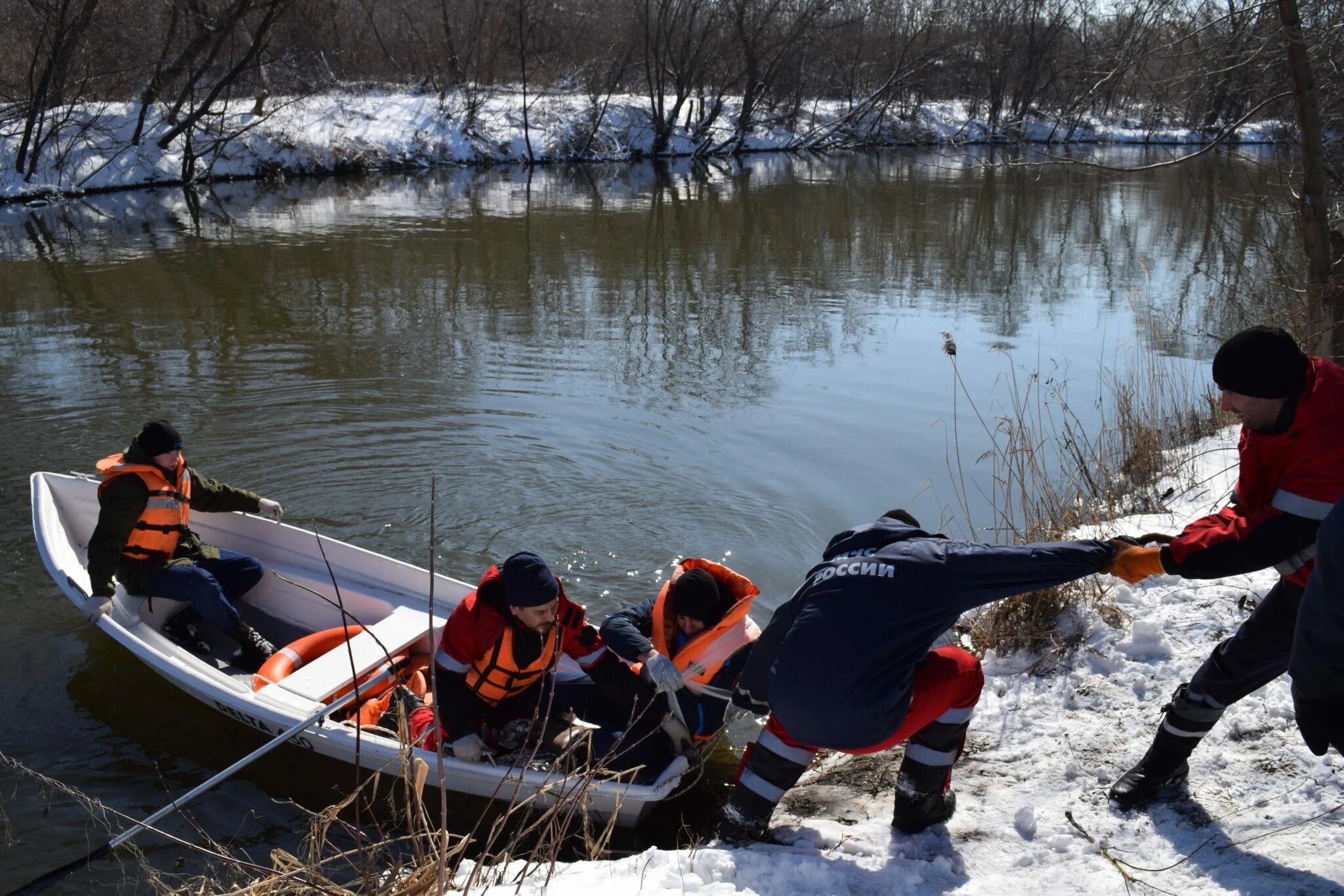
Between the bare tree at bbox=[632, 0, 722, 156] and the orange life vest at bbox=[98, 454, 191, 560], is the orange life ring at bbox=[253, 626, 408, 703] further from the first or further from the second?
→ the bare tree at bbox=[632, 0, 722, 156]

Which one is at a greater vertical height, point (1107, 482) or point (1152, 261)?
point (1152, 261)

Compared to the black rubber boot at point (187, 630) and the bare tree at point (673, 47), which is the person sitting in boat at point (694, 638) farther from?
the bare tree at point (673, 47)

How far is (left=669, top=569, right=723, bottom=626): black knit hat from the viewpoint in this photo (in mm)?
4355

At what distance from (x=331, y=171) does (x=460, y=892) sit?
3085 centimetres

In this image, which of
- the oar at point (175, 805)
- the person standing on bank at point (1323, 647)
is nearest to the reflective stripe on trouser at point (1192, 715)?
the person standing on bank at point (1323, 647)

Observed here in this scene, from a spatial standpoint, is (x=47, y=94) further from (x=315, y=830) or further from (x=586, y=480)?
(x=315, y=830)

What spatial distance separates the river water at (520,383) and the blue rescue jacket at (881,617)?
1.58 m

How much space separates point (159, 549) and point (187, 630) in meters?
0.51

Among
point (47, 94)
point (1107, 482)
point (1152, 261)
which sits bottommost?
point (1107, 482)

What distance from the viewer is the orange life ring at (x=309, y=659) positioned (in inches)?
201

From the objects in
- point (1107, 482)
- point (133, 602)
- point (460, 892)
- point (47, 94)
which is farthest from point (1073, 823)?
point (47, 94)

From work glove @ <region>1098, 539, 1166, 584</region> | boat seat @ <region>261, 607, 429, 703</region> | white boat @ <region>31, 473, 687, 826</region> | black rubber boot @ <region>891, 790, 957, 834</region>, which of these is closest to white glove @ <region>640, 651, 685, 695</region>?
white boat @ <region>31, 473, 687, 826</region>

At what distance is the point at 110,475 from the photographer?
18.2 feet

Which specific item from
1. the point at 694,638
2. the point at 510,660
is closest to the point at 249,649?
the point at 510,660
